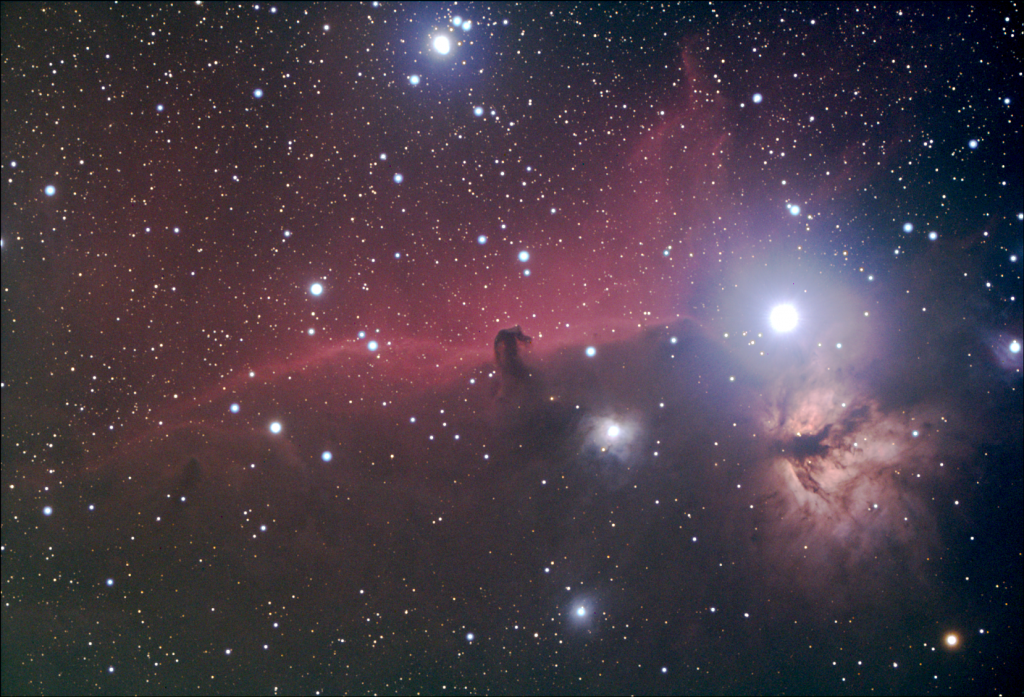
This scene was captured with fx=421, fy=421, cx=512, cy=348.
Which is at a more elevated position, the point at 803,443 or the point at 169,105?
the point at 169,105

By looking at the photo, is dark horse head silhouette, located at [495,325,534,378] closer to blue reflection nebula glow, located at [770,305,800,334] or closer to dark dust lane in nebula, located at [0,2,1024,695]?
dark dust lane in nebula, located at [0,2,1024,695]

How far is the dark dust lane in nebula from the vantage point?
106 centimetres

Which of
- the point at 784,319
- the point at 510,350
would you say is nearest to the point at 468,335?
the point at 510,350

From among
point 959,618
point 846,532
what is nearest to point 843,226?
point 846,532

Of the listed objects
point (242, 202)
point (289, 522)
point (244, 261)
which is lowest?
point (289, 522)

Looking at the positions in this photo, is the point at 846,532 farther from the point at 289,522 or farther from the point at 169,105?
the point at 169,105

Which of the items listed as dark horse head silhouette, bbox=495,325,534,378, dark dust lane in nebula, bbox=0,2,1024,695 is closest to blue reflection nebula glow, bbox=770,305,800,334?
dark dust lane in nebula, bbox=0,2,1024,695

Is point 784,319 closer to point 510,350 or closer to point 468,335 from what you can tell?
point 510,350

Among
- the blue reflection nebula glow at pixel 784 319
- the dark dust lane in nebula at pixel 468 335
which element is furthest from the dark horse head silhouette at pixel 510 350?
the blue reflection nebula glow at pixel 784 319

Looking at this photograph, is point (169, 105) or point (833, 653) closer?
point (169, 105)

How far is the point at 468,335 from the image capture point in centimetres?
109

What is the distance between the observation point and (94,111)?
105 cm

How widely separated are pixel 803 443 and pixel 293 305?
1415mm

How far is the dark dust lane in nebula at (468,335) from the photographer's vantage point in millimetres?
1058
